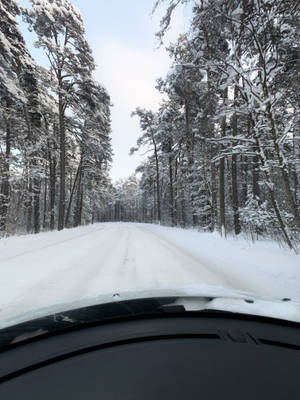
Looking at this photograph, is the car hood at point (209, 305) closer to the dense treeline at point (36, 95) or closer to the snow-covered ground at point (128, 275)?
the snow-covered ground at point (128, 275)

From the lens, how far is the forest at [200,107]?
195 inches

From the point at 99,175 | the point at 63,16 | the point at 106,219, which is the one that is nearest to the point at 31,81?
the point at 63,16

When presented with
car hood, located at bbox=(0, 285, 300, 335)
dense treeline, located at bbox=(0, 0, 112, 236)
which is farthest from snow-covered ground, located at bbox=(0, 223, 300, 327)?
dense treeline, located at bbox=(0, 0, 112, 236)

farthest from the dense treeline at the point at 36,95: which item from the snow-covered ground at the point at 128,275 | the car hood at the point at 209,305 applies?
the car hood at the point at 209,305

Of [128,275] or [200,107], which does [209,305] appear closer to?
[128,275]

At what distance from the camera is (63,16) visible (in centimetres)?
1287

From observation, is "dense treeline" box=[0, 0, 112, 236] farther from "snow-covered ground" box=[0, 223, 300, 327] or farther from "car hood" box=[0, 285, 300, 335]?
"car hood" box=[0, 285, 300, 335]

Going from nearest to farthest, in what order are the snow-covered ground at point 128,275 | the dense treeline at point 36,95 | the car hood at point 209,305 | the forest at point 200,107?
the car hood at point 209,305 → the snow-covered ground at point 128,275 → the forest at point 200,107 → the dense treeline at point 36,95

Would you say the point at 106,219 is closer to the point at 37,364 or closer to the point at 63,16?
the point at 63,16

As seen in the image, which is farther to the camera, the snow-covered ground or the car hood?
the snow-covered ground

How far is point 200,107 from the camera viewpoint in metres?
9.38

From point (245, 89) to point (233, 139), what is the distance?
1.19 meters

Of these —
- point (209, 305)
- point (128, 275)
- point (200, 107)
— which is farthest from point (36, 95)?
point (209, 305)

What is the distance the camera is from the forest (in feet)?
16.3
